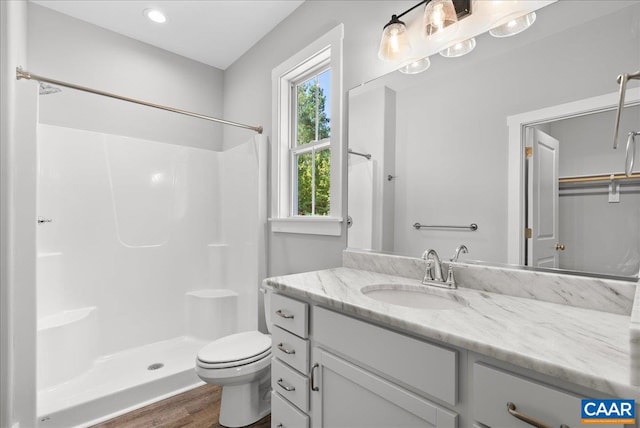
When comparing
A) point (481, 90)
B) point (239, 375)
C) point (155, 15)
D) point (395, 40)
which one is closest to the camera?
point (481, 90)

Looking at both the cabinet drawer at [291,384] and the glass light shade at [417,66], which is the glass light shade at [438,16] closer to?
the glass light shade at [417,66]

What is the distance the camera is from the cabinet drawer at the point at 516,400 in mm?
587

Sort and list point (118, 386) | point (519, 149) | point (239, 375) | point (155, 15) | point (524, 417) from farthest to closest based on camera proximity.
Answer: point (155, 15) → point (118, 386) → point (239, 375) → point (519, 149) → point (524, 417)

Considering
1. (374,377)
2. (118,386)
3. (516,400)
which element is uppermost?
(516,400)

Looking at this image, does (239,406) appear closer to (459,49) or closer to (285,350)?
(285,350)

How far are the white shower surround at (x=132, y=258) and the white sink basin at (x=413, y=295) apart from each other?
126cm

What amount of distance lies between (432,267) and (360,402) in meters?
0.60

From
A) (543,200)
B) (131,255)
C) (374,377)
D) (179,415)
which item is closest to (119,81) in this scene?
(131,255)

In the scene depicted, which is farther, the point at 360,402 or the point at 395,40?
the point at 395,40

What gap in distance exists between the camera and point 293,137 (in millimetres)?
2295

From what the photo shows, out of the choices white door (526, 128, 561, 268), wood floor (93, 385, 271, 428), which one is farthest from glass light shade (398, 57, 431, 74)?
wood floor (93, 385, 271, 428)

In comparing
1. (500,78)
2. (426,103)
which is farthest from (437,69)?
(500,78)

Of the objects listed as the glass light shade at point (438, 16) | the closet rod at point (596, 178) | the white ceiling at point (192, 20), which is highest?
the white ceiling at point (192, 20)

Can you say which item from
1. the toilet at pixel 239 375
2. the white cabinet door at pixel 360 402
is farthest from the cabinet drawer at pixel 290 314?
the toilet at pixel 239 375
